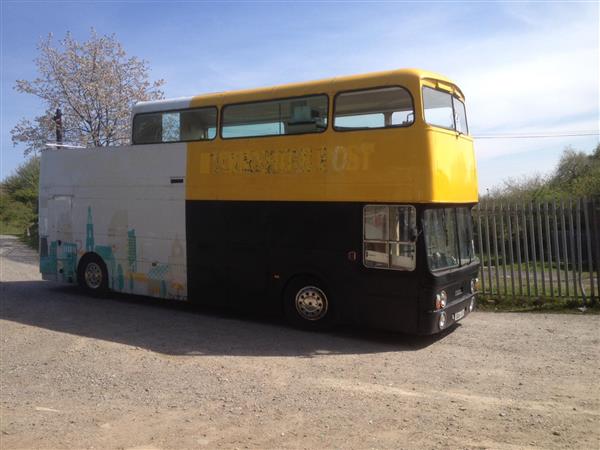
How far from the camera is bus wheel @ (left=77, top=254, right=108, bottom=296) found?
36.7 ft

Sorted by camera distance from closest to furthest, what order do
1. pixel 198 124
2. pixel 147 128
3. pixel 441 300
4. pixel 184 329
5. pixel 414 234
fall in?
pixel 414 234 → pixel 441 300 → pixel 184 329 → pixel 198 124 → pixel 147 128

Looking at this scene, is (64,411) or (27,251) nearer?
(64,411)

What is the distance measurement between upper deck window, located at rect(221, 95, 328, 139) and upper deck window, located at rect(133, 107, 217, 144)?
37 centimetres

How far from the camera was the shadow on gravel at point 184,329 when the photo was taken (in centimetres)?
743

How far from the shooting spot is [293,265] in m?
8.48

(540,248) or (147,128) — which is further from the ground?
(147,128)

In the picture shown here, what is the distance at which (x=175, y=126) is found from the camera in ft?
32.4

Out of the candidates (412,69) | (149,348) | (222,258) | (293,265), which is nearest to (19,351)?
(149,348)

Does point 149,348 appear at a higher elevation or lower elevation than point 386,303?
lower

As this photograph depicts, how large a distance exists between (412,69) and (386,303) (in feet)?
11.0

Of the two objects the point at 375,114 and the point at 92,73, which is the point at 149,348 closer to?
the point at 375,114

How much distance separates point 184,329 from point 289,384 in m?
3.22

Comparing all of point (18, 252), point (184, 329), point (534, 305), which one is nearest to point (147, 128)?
point (184, 329)

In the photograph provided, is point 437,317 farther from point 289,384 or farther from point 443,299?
point 289,384
